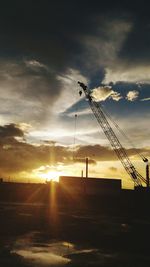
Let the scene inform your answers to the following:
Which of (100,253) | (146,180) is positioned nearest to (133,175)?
(146,180)

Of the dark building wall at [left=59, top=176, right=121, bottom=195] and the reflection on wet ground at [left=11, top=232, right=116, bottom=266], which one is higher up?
the dark building wall at [left=59, top=176, right=121, bottom=195]

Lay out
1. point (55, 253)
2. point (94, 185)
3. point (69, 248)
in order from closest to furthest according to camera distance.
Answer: point (55, 253)
point (69, 248)
point (94, 185)

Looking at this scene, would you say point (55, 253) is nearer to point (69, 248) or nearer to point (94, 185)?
point (69, 248)

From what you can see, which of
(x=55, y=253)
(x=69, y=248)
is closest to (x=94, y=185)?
(x=69, y=248)

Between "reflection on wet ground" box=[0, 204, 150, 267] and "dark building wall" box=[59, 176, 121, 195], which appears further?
"dark building wall" box=[59, 176, 121, 195]

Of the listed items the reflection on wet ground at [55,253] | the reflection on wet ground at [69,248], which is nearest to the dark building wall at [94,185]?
the reflection on wet ground at [69,248]

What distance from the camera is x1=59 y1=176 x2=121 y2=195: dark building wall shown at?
120750 millimetres

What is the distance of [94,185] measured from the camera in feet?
400

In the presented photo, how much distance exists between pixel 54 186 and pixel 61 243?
3374 inches

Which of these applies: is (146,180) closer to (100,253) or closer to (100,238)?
(100,238)

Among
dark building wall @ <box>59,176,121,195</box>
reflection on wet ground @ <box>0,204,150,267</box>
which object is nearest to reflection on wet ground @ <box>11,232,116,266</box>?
reflection on wet ground @ <box>0,204,150,267</box>

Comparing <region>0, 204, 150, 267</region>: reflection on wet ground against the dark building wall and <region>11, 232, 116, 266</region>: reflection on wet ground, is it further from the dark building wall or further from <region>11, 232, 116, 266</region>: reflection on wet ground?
the dark building wall

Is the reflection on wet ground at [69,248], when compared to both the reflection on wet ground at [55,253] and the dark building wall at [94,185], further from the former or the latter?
the dark building wall at [94,185]

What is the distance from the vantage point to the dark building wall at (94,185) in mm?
120750
